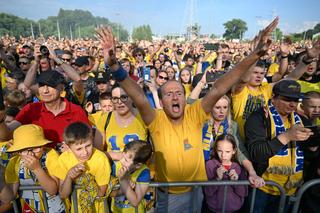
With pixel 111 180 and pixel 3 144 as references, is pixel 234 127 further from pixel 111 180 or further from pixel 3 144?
pixel 3 144

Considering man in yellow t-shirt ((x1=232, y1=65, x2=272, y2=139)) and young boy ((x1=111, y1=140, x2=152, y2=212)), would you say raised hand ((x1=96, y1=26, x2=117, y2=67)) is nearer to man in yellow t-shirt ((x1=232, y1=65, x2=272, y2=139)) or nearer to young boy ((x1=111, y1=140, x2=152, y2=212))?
young boy ((x1=111, y1=140, x2=152, y2=212))

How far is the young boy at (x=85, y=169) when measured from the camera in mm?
2309

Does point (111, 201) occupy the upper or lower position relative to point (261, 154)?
lower

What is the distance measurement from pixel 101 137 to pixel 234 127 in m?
1.72

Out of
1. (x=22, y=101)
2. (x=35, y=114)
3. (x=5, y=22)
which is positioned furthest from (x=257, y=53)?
(x=5, y=22)

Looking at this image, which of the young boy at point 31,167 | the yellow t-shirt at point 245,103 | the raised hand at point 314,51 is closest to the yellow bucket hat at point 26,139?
the young boy at point 31,167

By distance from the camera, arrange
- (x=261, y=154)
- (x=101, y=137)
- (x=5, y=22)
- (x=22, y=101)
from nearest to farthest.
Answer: (x=261, y=154), (x=101, y=137), (x=22, y=101), (x=5, y=22)

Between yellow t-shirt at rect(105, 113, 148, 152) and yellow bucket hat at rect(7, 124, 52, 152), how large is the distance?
2.68ft

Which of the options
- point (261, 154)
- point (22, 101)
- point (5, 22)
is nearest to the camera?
point (261, 154)

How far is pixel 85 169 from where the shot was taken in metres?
2.28

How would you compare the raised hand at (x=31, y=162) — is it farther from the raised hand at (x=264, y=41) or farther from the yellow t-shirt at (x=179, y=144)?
the raised hand at (x=264, y=41)

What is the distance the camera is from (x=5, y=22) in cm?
9088

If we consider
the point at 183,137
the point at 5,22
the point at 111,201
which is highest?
the point at 5,22

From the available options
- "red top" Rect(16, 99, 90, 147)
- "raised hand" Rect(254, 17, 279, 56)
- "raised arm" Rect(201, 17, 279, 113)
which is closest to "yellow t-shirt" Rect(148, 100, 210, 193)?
"raised arm" Rect(201, 17, 279, 113)
